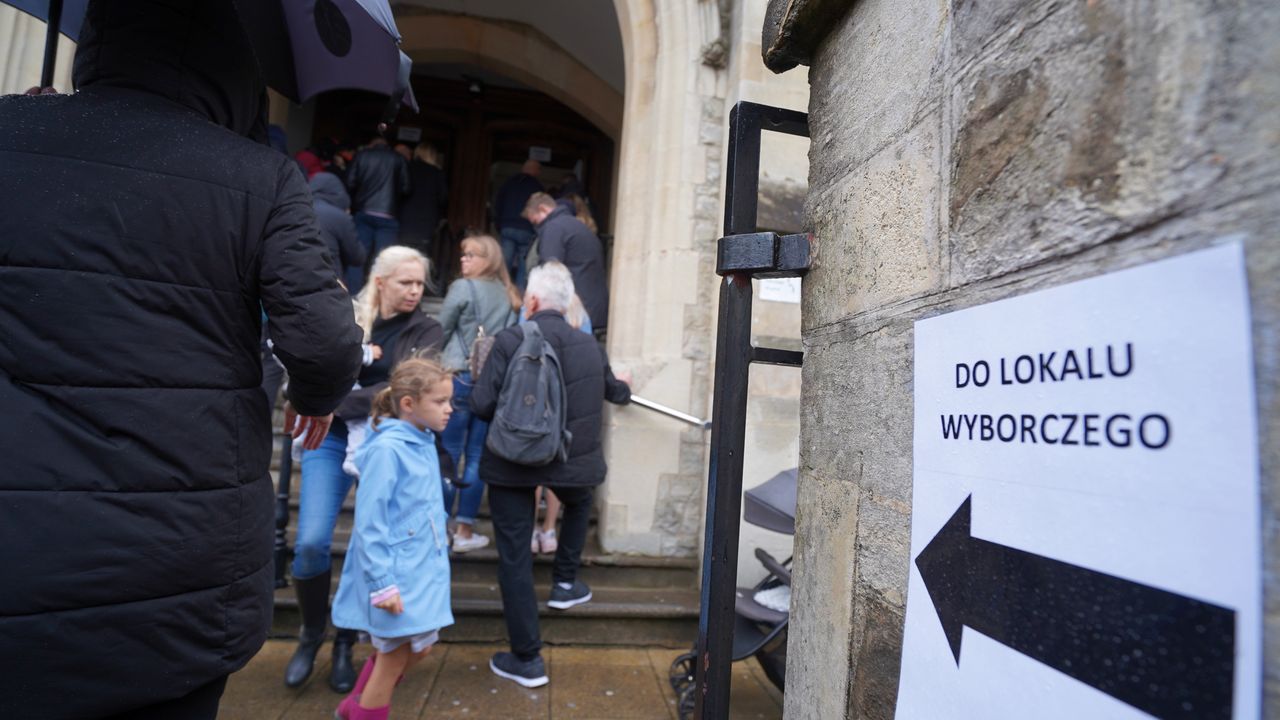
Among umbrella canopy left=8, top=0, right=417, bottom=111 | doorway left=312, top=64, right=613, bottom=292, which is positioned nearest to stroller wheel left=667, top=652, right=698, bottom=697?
umbrella canopy left=8, top=0, right=417, bottom=111

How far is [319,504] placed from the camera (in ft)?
9.17

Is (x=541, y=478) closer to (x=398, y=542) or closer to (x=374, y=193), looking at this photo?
(x=398, y=542)

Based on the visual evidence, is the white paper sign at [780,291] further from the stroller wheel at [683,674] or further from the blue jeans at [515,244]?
the blue jeans at [515,244]

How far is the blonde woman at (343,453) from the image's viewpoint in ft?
9.12

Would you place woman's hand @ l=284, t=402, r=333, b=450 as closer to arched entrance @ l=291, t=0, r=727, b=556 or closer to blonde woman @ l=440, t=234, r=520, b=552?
blonde woman @ l=440, t=234, r=520, b=552

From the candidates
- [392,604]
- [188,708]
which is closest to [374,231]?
[392,604]

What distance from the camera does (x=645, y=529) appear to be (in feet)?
13.4

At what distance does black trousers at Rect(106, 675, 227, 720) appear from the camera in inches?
49.3

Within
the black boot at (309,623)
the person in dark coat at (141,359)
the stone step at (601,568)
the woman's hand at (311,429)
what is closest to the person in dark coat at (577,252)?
the stone step at (601,568)

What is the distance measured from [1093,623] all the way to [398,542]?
2.13 metres

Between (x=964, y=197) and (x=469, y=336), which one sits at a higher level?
(x=469, y=336)

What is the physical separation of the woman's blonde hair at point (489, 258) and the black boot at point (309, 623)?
1.96 meters

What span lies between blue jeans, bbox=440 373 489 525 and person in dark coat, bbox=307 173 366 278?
0.98 m

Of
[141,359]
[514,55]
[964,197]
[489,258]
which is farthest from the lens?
[514,55]
